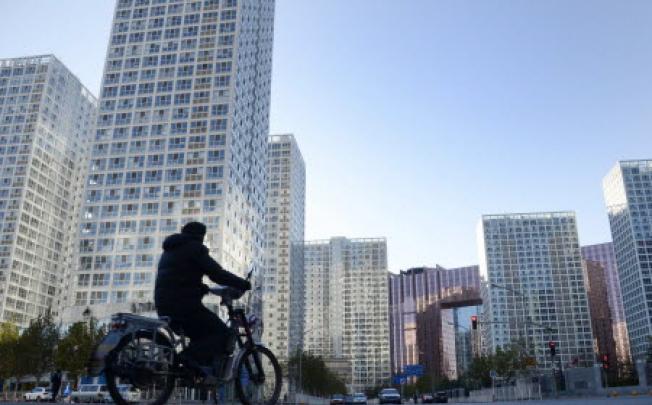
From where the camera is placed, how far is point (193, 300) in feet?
22.3

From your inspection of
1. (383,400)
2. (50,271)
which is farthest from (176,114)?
(383,400)

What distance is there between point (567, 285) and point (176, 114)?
154 metres

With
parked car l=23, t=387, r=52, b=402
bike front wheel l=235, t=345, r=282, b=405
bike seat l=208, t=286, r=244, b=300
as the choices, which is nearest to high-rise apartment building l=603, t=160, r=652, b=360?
parked car l=23, t=387, r=52, b=402

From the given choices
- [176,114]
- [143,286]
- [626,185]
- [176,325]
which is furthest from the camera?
[626,185]

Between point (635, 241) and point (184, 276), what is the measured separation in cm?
20153

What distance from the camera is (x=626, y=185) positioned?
186 m

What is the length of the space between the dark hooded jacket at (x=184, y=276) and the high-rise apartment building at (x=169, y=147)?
82.5 m

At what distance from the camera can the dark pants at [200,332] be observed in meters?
6.68

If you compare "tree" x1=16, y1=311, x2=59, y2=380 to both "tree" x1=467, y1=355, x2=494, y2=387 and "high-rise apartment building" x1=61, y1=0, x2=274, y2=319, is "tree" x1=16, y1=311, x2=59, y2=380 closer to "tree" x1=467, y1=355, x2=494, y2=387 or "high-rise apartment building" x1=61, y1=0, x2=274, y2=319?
"high-rise apartment building" x1=61, y1=0, x2=274, y2=319

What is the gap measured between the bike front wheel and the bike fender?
159 cm

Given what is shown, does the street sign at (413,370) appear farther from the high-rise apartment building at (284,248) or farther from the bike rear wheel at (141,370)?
the bike rear wheel at (141,370)

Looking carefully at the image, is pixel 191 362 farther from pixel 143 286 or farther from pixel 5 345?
pixel 143 286

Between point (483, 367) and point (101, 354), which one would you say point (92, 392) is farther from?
point (483, 367)

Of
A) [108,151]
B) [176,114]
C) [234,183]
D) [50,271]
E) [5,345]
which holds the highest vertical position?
[176,114]
